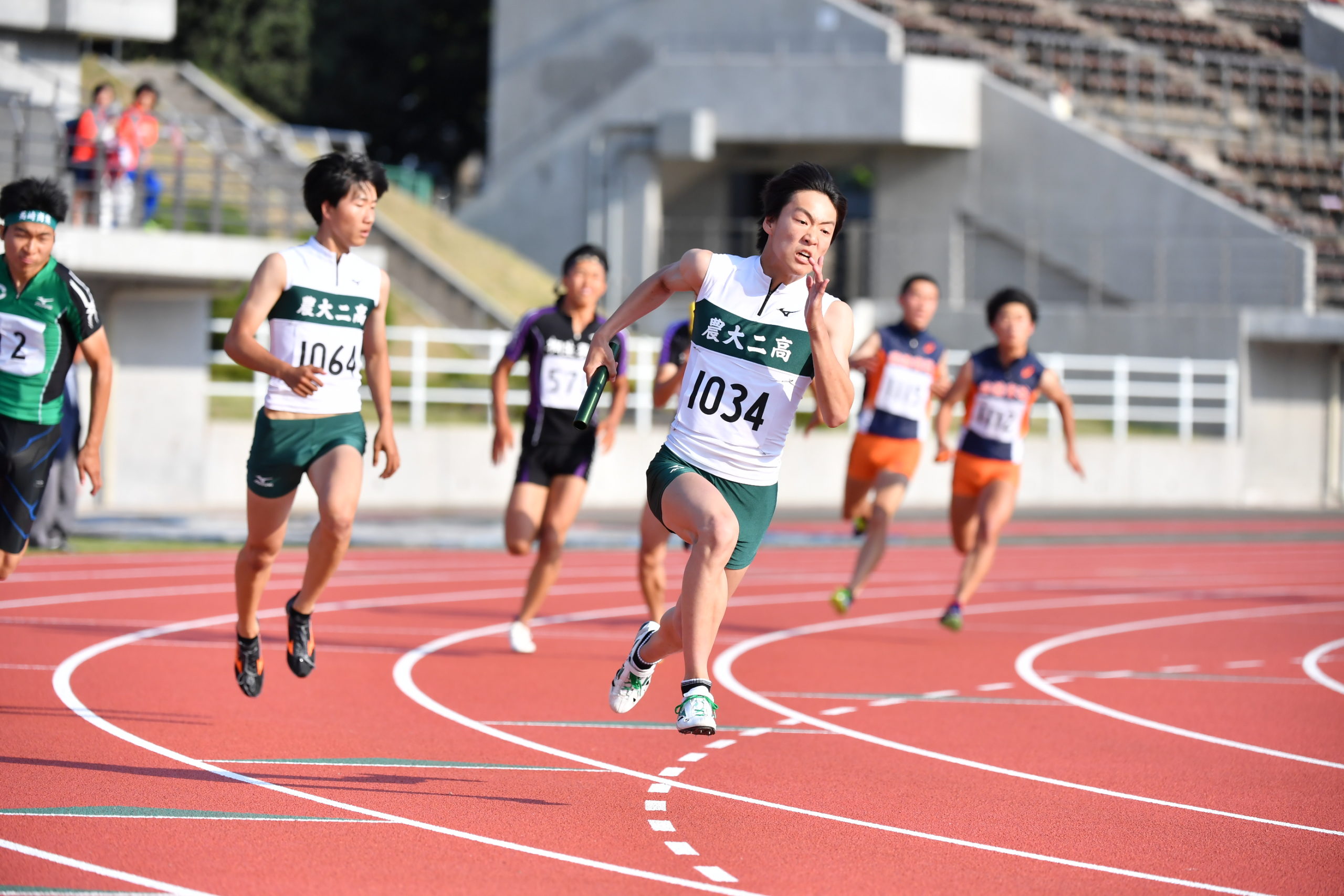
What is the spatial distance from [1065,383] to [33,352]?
A: 895 inches

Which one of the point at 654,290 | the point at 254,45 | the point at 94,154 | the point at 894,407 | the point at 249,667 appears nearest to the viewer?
the point at 654,290

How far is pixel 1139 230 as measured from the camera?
3262 cm

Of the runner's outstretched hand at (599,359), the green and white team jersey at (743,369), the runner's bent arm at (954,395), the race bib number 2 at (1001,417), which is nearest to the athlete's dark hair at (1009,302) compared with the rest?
the runner's bent arm at (954,395)

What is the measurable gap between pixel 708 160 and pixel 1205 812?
99.0ft

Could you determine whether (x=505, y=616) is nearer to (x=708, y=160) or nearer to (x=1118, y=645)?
(x=1118, y=645)

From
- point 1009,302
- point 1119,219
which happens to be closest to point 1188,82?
point 1119,219

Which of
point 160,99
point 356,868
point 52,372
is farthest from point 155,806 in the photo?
point 160,99

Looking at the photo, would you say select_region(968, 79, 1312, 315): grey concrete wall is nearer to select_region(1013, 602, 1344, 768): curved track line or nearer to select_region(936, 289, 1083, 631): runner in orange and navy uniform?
select_region(1013, 602, 1344, 768): curved track line

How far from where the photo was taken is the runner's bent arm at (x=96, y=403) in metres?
7.57

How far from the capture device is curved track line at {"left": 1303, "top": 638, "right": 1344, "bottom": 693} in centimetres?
984

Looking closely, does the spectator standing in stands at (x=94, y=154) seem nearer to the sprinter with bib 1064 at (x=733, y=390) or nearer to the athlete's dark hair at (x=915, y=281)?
the athlete's dark hair at (x=915, y=281)

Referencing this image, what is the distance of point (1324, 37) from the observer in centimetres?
3812

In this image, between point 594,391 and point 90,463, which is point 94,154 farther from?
point 594,391

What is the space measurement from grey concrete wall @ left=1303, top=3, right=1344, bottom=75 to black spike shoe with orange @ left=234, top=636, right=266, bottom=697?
34685 millimetres
